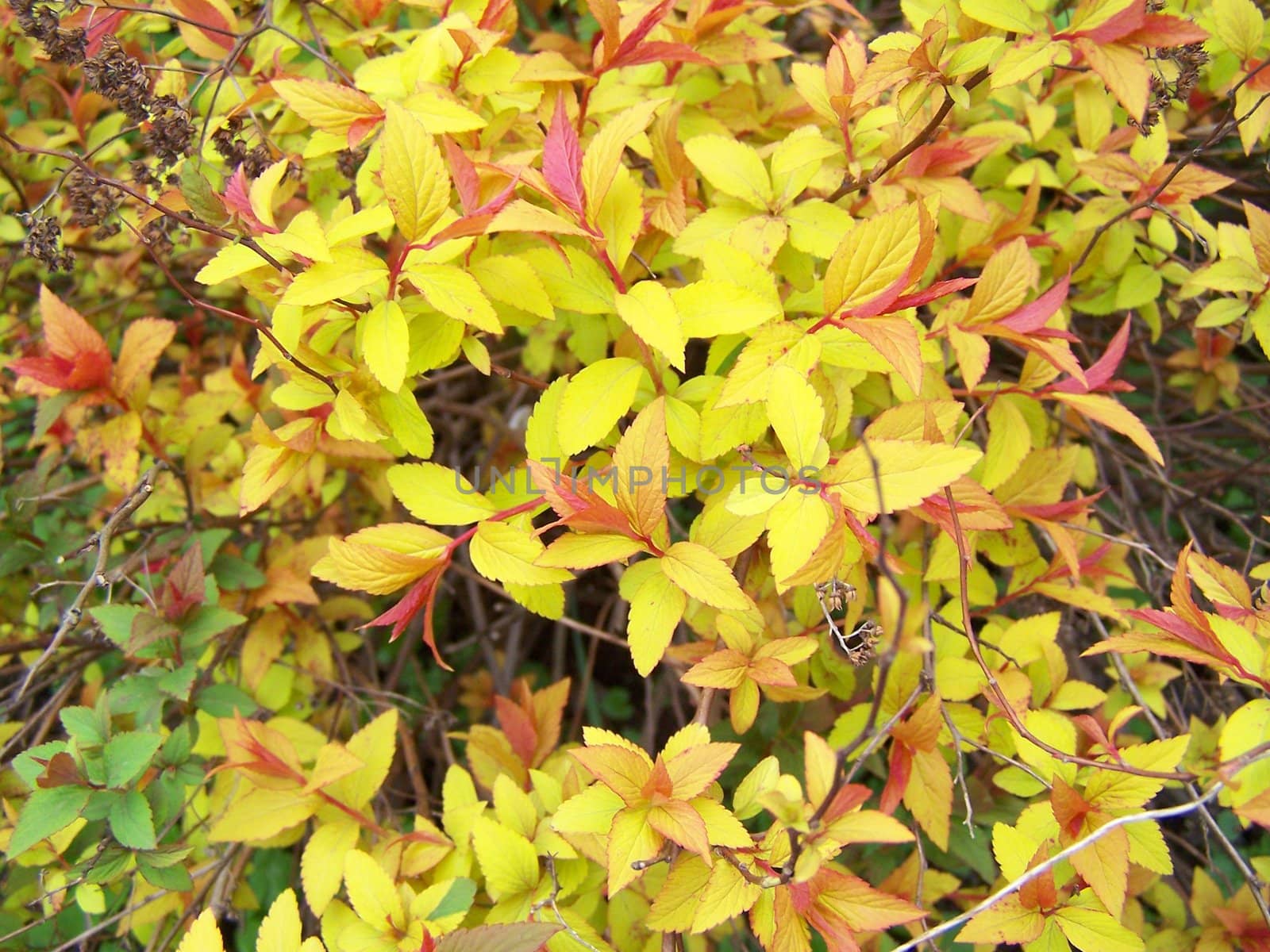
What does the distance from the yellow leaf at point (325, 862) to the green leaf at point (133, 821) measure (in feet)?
0.68

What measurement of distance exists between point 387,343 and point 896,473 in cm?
58

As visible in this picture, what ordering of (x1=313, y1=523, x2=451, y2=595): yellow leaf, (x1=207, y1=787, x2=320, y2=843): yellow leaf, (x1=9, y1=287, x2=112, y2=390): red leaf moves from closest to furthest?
(x1=313, y1=523, x2=451, y2=595): yellow leaf → (x1=207, y1=787, x2=320, y2=843): yellow leaf → (x1=9, y1=287, x2=112, y2=390): red leaf

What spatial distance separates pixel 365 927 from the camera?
115cm

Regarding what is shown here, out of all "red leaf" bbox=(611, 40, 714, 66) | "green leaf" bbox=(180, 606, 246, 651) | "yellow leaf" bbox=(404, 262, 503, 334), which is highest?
"red leaf" bbox=(611, 40, 714, 66)

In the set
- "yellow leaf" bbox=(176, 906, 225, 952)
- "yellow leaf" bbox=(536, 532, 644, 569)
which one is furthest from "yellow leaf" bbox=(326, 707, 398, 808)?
"yellow leaf" bbox=(536, 532, 644, 569)

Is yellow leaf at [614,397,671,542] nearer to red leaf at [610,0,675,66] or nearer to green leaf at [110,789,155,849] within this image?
red leaf at [610,0,675,66]

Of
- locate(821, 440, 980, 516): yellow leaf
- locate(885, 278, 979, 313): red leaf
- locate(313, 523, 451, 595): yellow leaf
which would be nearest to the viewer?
locate(821, 440, 980, 516): yellow leaf

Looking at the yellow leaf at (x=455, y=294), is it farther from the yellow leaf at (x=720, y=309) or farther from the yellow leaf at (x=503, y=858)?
the yellow leaf at (x=503, y=858)

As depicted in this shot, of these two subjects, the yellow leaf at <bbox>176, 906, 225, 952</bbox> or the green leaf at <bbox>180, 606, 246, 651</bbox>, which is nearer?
the yellow leaf at <bbox>176, 906, 225, 952</bbox>

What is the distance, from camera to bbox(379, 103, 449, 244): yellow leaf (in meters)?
0.99

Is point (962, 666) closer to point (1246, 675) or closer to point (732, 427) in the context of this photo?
point (1246, 675)

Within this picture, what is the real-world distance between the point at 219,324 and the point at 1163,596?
2.10 m

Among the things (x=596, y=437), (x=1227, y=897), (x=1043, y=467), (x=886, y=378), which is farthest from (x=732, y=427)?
(x=1227, y=897)

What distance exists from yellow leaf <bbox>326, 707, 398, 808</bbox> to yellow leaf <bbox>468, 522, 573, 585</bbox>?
0.44 m
